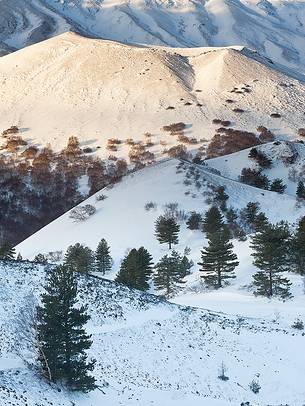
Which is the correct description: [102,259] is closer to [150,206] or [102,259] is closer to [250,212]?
[150,206]

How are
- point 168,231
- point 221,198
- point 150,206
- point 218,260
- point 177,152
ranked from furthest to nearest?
point 177,152 → point 221,198 → point 150,206 → point 168,231 → point 218,260

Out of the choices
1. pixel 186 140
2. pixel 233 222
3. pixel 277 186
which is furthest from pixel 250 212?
pixel 186 140

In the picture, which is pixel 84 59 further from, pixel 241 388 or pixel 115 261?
pixel 241 388

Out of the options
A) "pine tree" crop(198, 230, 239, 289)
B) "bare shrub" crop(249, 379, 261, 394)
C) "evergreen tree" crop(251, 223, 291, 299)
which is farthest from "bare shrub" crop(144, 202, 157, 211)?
"bare shrub" crop(249, 379, 261, 394)

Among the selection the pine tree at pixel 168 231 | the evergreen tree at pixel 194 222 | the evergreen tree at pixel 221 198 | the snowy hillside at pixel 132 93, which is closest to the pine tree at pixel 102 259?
the pine tree at pixel 168 231

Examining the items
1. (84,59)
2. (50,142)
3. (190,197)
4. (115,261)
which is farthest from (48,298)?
(84,59)

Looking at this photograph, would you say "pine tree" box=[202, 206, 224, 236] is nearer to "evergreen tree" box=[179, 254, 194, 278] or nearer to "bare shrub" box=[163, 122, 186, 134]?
"evergreen tree" box=[179, 254, 194, 278]
